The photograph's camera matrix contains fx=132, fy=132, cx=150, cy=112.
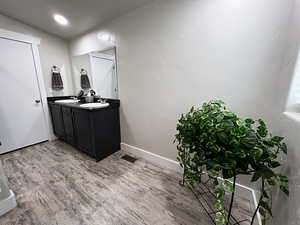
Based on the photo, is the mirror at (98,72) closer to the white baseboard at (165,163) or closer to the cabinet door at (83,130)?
the cabinet door at (83,130)

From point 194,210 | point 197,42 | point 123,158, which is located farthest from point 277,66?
point 123,158

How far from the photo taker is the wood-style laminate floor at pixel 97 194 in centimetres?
124

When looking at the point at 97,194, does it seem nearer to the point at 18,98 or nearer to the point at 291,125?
the point at 291,125

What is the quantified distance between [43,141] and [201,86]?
334cm

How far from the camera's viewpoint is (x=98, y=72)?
2537 mm

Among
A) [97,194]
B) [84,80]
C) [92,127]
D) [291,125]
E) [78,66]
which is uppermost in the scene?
[78,66]

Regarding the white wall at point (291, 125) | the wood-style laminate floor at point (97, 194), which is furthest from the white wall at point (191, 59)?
the wood-style laminate floor at point (97, 194)

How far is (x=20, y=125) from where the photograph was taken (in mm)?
2531

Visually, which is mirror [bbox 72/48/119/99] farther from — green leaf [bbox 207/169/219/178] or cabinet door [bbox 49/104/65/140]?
green leaf [bbox 207/169/219/178]

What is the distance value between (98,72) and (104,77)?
0.64 ft

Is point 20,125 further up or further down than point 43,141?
further up

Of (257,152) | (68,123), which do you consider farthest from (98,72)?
(257,152)

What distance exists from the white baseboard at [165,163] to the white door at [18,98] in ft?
6.35

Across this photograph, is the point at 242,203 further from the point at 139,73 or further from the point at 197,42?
the point at 139,73
